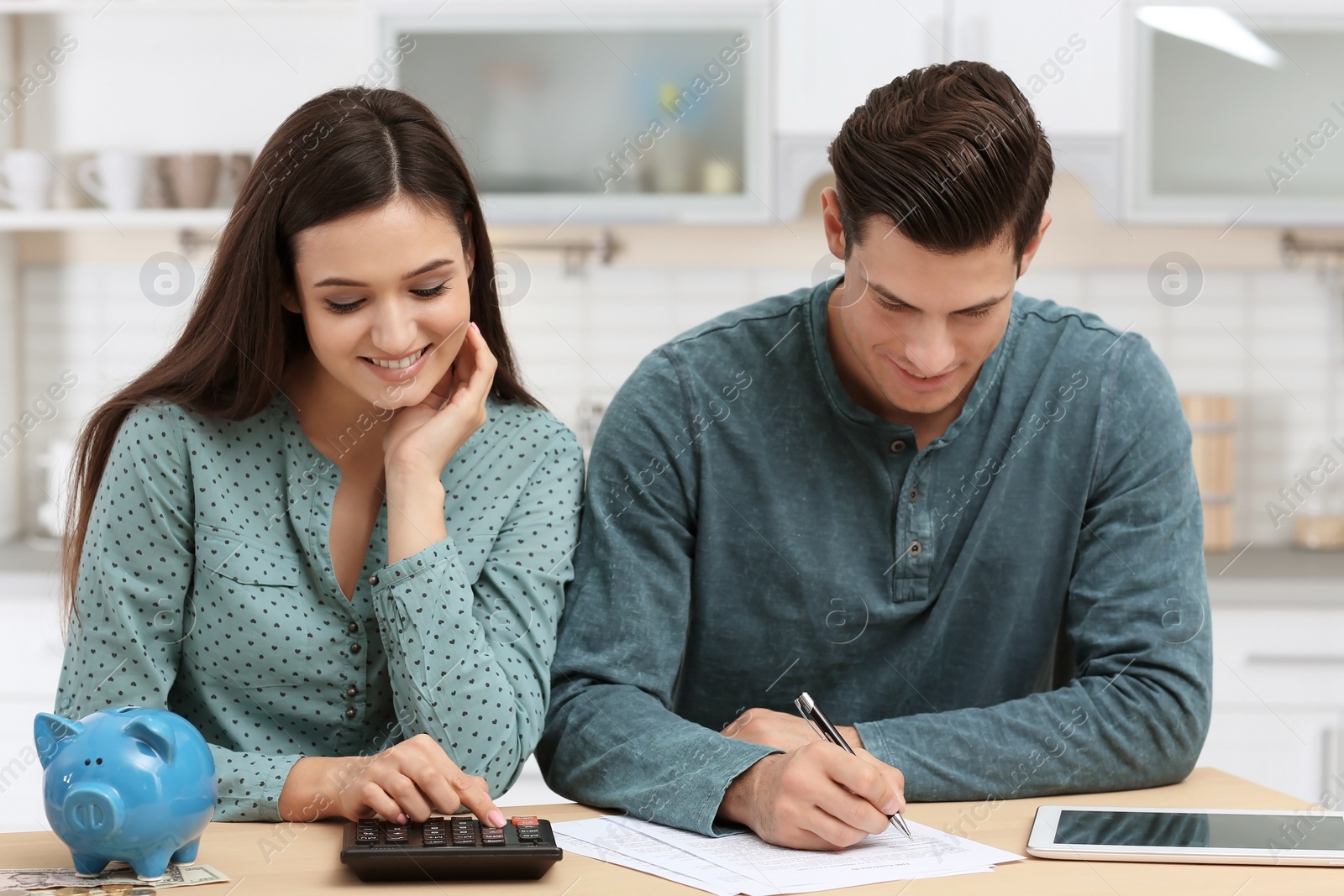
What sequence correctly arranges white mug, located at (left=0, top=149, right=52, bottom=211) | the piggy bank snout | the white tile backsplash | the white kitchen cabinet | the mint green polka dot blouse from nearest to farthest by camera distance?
the piggy bank snout
the mint green polka dot blouse
the white kitchen cabinet
white mug, located at (left=0, top=149, right=52, bottom=211)
the white tile backsplash

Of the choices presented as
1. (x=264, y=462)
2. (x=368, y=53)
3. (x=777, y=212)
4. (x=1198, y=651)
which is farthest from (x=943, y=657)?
(x=368, y=53)

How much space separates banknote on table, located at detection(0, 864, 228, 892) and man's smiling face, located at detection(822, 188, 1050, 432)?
78 centimetres

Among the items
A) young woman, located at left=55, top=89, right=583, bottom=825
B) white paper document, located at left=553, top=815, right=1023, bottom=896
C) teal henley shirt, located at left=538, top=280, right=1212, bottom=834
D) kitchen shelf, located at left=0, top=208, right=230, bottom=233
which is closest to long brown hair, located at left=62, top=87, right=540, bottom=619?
young woman, located at left=55, top=89, right=583, bottom=825

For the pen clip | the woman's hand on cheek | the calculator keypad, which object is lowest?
the calculator keypad

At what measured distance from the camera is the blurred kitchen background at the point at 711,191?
2865 mm

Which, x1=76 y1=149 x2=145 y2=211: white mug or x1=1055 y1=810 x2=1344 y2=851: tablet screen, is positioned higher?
x1=76 y1=149 x2=145 y2=211: white mug

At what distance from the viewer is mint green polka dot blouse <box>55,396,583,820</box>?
1258 mm

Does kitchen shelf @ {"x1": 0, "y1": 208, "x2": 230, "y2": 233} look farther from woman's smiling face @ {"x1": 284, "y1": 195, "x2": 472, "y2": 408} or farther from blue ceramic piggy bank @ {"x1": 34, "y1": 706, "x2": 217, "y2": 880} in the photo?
blue ceramic piggy bank @ {"x1": 34, "y1": 706, "x2": 217, "y2": 880}

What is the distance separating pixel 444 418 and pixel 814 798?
1.83ft

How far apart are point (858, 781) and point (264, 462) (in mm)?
701

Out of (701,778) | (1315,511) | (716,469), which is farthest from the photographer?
(1315,511)

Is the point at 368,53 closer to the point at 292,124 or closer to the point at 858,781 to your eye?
the point at 292,124

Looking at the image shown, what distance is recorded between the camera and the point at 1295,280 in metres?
3.25

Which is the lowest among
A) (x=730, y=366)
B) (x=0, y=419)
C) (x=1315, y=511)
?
(x=1315, y=511)
